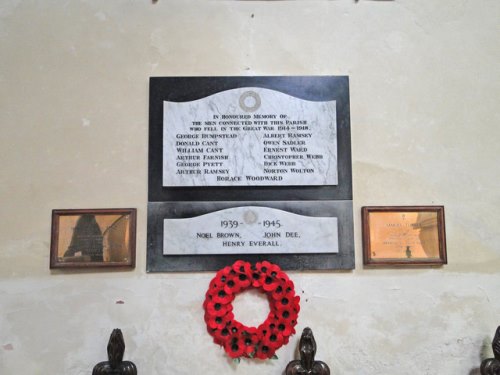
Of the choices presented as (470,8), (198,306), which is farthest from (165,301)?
(470,8)

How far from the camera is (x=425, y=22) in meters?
2.56

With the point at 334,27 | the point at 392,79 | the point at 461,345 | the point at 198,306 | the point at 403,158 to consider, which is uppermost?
the point at 334,27

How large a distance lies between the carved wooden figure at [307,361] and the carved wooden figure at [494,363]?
29.6 inches

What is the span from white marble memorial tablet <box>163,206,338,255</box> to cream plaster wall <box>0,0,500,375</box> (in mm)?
141

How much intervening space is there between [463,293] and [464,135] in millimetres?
841

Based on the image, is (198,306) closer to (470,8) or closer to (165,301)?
(165,301)

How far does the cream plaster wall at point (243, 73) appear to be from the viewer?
2.31 meters

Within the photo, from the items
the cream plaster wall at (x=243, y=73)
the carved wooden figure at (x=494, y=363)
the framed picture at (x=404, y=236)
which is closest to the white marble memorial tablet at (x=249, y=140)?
the cream plaster wall at (x=243, y=73)

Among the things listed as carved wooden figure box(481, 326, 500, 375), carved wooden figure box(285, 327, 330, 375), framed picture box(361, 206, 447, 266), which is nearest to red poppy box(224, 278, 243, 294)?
carved wooden figure box(285, 327, 330, 375)

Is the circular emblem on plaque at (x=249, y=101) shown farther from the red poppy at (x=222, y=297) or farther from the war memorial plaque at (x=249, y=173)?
the red poppy at (x=222, y=297)

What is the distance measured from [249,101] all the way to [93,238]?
3.56ft

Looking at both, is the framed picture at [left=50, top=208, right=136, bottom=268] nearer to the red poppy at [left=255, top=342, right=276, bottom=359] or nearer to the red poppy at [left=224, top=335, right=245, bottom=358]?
the red poppy at [left=224, top=335, right=245, bottom=358]

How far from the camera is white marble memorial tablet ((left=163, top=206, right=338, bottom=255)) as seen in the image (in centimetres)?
236

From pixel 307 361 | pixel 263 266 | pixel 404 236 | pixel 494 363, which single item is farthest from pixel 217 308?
pixel 494 363
